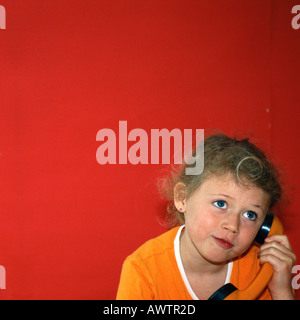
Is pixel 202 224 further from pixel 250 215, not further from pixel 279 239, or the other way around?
pixel 279 239

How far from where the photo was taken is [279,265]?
936mm

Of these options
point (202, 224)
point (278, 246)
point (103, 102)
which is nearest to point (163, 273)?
point (202, 224)

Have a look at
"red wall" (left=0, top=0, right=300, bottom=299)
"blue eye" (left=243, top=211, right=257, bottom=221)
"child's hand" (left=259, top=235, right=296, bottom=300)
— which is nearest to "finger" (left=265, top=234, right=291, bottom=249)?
"child's hand" (left=259, top=235, right=296, bottom=300)

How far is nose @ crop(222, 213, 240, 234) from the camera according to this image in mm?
853

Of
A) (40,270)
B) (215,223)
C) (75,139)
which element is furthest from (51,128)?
(215,223)

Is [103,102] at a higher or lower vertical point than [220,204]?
higher

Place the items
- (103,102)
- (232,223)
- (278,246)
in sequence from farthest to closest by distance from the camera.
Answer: (103,102) < (278,246) < (232,223)

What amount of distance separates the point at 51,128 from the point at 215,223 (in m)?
0.48

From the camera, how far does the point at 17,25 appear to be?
1016 mm

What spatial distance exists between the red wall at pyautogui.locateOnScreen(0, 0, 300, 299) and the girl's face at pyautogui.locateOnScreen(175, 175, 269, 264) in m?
0.25

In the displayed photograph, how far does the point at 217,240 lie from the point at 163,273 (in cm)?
17

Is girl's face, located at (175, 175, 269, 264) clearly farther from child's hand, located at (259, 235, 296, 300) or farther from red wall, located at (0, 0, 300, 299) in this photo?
red wall, located at (0, 0, 300, 299)

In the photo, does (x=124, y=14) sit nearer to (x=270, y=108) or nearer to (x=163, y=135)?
(x=163, y=135)

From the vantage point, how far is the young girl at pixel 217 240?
0.87 metres
